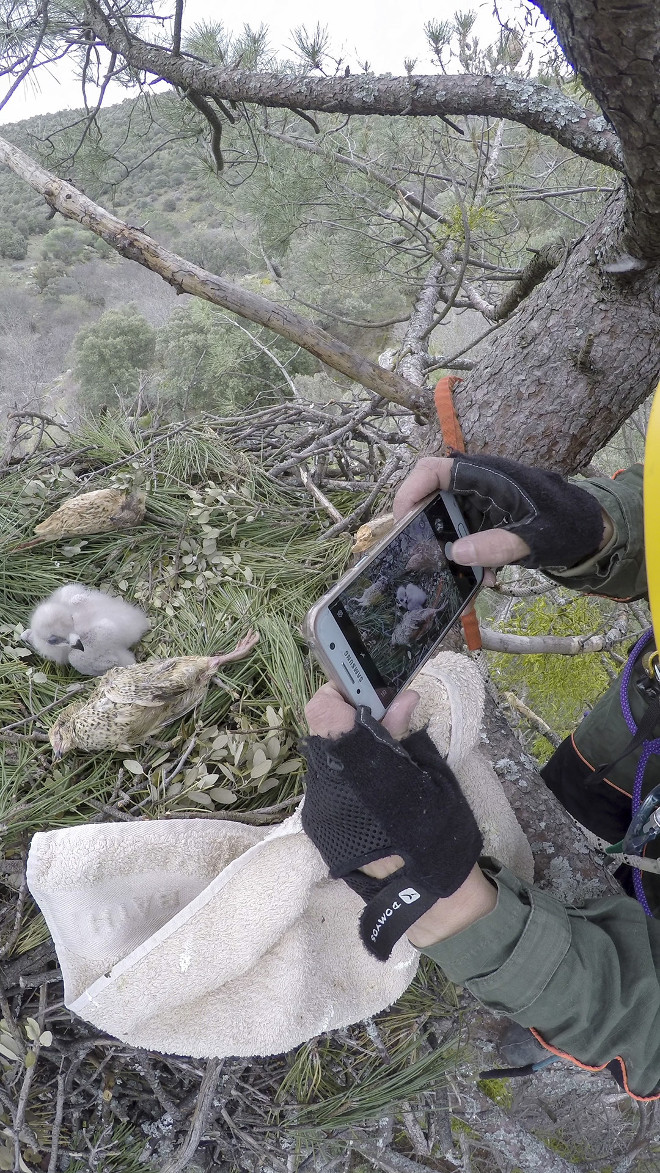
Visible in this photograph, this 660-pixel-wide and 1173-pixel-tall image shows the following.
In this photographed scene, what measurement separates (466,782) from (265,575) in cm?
96

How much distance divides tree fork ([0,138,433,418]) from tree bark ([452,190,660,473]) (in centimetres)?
28

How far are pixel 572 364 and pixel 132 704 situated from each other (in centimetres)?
143

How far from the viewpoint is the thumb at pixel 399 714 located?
1094 mm

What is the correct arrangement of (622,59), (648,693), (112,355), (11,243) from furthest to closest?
(11,243)
(112,355)
(648,693)
(622,59)

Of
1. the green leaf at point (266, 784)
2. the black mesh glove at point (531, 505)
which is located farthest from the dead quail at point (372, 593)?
the green leaf at point (266, 784)

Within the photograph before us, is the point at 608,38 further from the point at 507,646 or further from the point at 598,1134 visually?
the point at 598,1134

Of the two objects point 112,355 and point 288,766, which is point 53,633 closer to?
point 288,766

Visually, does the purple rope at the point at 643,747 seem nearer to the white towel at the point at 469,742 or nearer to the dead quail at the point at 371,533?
the white towel at the point at 469,742

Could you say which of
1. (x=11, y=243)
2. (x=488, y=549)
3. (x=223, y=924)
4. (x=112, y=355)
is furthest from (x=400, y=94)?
(x=11, y=243)

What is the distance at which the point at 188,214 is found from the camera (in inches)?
563

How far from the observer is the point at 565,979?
3.31 feet

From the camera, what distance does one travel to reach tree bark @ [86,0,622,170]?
1.80 meters

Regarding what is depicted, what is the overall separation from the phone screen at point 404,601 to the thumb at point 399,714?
3 centimetres

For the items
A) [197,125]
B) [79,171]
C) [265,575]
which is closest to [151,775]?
[265,575]
